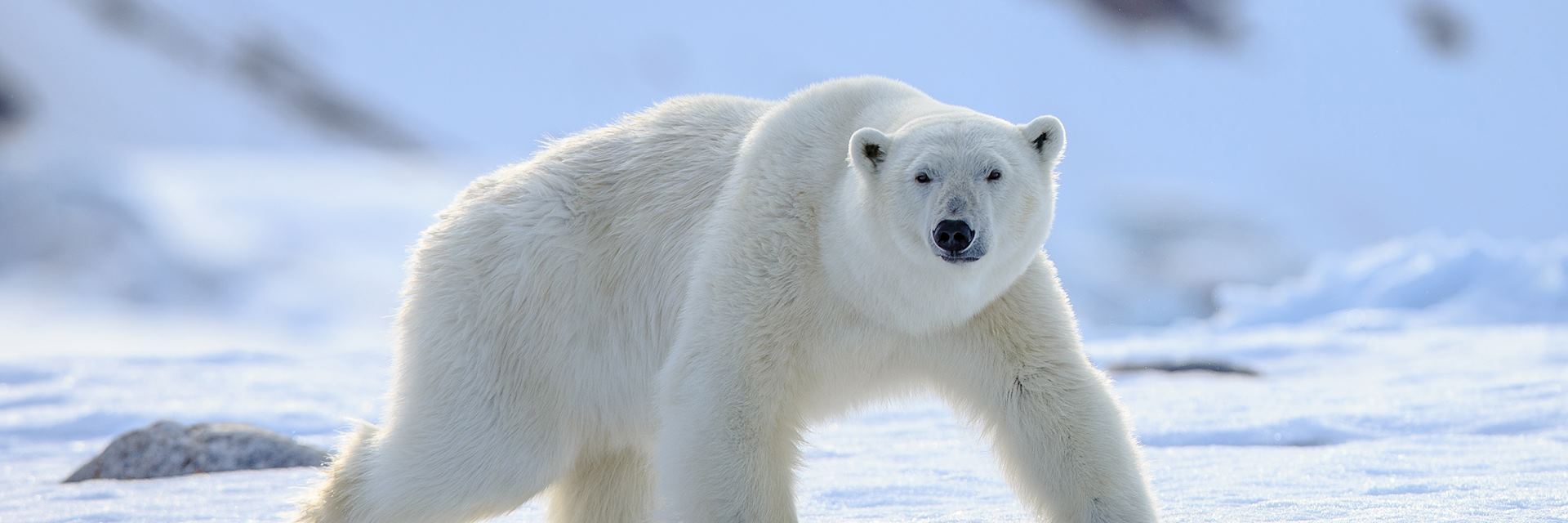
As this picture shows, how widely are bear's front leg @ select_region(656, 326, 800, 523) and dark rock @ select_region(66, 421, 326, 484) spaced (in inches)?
119

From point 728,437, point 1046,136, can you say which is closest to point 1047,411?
point 1046,136

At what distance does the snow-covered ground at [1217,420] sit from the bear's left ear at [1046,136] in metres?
0.71

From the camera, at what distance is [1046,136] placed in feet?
9.89

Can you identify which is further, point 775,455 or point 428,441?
point 428,441

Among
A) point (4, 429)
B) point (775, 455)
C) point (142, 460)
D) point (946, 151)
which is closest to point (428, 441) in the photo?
point (775, 455)

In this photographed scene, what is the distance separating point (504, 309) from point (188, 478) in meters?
2.40

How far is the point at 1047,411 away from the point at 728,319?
0.73 metres

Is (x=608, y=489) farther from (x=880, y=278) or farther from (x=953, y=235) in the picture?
(x=953, y=235)

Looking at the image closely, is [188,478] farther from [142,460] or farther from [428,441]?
[428,441]

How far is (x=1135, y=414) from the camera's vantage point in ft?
21.4

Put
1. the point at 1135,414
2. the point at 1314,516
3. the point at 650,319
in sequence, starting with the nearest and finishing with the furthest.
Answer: the point at 650,319, the point at 1314,516, the point at 1135,414

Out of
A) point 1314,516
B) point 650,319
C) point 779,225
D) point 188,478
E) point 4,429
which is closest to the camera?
point 779,225

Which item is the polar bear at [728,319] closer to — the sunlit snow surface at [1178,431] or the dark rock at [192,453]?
the sunlit snow surface at [1178,431]

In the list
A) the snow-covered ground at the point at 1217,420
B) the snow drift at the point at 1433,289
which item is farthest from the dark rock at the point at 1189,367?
the snow drift at the point at 1433,289
